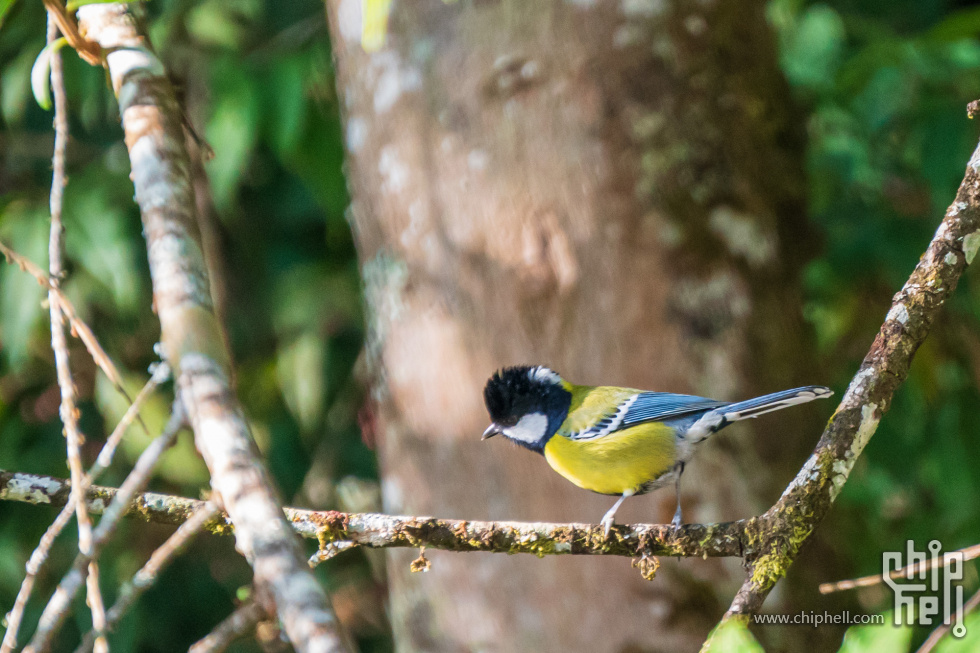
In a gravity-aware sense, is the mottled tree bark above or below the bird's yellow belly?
above

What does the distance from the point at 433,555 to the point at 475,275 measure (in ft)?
1.99

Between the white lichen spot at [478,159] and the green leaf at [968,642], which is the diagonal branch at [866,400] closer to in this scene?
the green leaf at [968,642]

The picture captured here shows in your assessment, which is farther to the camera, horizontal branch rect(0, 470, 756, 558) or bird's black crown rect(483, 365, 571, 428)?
bird's black crown rect(483, 365, 571, 428)

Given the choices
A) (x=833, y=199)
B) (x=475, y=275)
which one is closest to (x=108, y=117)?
(x=475, y=275)

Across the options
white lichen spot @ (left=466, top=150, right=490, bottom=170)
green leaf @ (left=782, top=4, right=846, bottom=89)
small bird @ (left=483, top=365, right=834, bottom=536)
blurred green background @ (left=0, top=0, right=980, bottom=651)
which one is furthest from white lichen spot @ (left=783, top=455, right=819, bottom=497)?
green leaf @ (left=782, top=4, right=846, bottom=89)

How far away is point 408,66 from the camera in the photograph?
1861 millimetres

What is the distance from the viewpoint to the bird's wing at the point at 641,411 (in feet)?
4.08

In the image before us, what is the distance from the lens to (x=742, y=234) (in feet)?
5.58

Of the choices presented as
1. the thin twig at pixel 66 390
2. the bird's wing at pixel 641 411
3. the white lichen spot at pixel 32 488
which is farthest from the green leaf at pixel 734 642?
the white lichen spot at pixel 32 488

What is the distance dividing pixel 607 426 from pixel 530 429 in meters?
0.13

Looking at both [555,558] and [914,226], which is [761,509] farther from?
[914,226]

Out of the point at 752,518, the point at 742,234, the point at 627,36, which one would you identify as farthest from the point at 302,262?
the point at 752,518

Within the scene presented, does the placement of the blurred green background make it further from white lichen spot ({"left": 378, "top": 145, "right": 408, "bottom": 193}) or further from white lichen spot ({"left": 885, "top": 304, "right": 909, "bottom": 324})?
white lichen spot ({"left": 885, "top": 304, "right": 909, "bottom": 324})

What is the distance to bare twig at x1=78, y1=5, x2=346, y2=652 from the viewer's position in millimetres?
618
